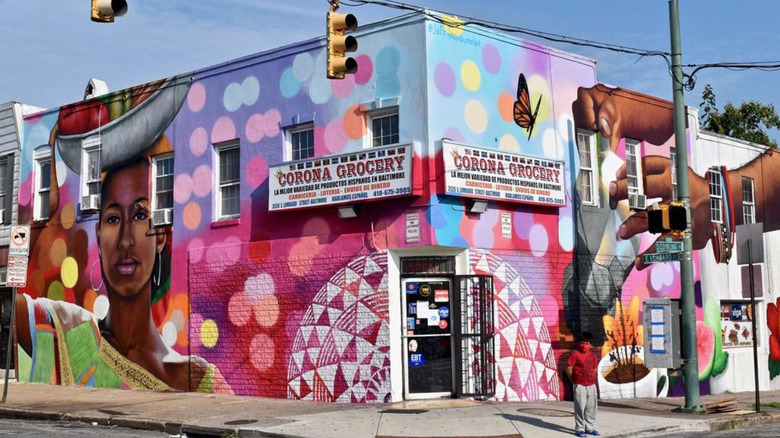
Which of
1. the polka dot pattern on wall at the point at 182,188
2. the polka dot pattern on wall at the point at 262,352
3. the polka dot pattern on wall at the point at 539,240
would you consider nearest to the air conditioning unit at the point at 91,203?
the polka dot pattern on wall at the point at 182,188

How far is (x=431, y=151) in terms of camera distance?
16.7 meters

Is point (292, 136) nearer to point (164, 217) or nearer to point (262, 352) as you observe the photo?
point (164, 217)

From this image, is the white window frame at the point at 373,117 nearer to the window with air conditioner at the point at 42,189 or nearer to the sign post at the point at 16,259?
the sign post at the point at 16,259

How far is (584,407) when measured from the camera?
1319 centimetres

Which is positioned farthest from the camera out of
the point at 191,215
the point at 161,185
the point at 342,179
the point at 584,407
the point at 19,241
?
the point at 161,185

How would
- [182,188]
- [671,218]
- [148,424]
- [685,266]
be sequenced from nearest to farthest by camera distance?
[148,424] → [671,218] → [685,266] → [182,188]

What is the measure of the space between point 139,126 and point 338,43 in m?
11.2

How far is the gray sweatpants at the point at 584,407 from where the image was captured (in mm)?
13188

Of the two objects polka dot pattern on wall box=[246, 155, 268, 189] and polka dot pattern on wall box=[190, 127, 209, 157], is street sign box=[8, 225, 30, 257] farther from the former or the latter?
polka dot pattern on wall box=[246, 155, 268, 189]

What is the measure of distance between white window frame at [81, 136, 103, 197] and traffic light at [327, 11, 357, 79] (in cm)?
1215

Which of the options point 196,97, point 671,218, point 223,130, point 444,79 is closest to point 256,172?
point 223,130

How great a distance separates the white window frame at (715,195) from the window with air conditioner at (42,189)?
53.7 feet

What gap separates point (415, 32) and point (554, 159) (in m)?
3.68

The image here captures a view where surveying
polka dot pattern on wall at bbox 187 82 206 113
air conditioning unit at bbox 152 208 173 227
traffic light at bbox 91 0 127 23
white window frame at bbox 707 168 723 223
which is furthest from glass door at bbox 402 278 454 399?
white window frame at bbox 707 168 723 223
